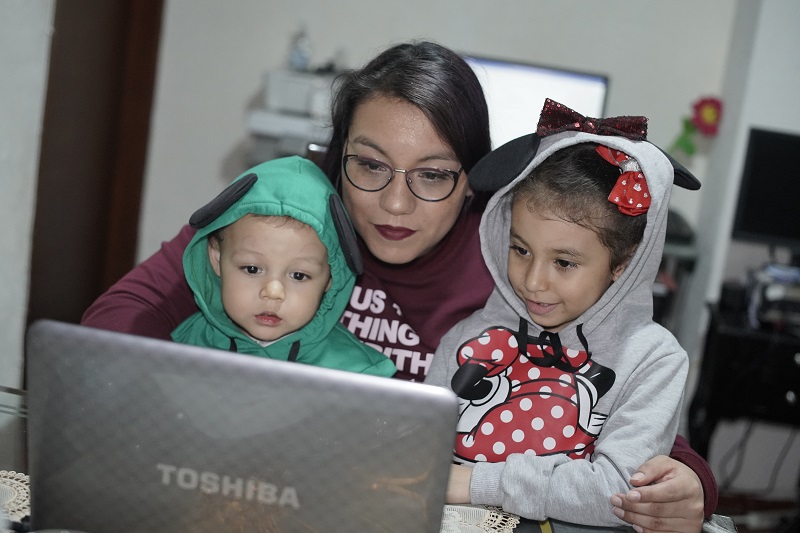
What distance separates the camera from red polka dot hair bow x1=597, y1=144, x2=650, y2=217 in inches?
47.5

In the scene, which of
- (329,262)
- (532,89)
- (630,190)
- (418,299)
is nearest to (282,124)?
(532,89)

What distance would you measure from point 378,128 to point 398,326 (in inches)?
14.8

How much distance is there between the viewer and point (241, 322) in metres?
1.29

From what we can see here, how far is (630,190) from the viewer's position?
3.99ft

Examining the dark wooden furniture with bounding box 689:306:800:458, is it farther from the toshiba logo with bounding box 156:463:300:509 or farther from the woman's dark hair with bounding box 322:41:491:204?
the toshiba logo with bounding box 156:463:300:509

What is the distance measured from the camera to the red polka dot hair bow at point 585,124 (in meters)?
1.28

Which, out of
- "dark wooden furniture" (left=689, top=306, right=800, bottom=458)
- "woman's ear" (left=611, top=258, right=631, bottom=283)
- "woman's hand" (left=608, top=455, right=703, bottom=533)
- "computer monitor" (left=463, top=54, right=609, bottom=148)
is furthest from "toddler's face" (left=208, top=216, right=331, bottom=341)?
"computer monitor" (left=463, top=54, right=609, bottom=148)

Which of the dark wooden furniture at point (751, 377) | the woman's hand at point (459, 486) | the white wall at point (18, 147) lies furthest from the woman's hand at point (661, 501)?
the dark wooden furniture at point (751, 377)

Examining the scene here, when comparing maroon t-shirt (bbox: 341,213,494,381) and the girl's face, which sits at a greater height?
the girl's face

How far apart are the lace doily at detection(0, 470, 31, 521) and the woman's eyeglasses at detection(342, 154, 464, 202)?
0.75 metres

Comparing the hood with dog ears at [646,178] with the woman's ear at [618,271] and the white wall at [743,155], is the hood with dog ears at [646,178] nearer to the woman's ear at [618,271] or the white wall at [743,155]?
→ the woman's ear at [618,271]

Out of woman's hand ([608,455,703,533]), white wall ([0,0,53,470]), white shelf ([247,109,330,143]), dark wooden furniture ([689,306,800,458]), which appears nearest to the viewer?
woman's hand ([608,455,703,533])

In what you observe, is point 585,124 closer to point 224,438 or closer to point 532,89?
point 224,438

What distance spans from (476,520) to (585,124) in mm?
673
